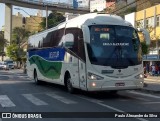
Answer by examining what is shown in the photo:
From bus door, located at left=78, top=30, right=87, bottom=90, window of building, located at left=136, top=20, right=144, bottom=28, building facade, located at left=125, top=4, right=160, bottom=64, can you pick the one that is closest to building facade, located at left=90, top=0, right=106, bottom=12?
window of building, located at left=136, top=20, right=144, bottom=28

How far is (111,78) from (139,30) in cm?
286

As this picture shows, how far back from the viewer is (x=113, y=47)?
16.4 metres

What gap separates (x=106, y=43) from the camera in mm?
16406

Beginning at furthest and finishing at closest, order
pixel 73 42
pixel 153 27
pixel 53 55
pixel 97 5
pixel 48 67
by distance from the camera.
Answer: pixel 97 5 → pixel 153 27 → pixel 48 67 → pixel 53 55 → pixel 73 42

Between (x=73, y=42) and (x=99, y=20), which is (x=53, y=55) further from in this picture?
(x=99, y=20)

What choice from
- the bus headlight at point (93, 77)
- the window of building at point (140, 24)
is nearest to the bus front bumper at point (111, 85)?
the bus headlight at point (93, 77)

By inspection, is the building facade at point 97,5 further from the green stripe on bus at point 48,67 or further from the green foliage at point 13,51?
the green stripe on bus at point 48,67

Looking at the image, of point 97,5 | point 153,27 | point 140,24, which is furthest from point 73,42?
point 97,5

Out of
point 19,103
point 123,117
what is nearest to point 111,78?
point 19,103

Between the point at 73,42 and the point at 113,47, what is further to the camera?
the point at 73,42

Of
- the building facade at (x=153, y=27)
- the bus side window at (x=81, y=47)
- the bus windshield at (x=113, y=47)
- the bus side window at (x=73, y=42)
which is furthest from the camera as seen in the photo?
the building facade at (x=153, y=27)

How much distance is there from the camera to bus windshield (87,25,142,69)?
16.3 metres

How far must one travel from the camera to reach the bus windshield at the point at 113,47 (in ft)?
53.5

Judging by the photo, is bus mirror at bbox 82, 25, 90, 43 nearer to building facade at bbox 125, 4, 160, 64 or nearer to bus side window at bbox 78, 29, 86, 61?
bus side window at bbox 78, 29, 86, 61
